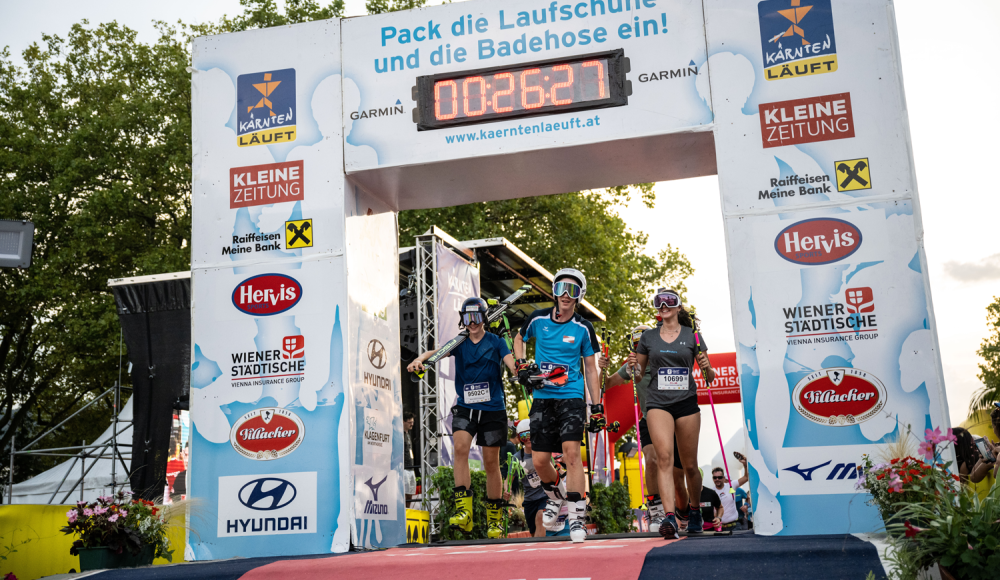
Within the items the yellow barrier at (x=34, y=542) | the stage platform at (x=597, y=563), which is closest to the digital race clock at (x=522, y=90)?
the stage platform at (x=597, y=563)

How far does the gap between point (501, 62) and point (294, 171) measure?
78.0 inches

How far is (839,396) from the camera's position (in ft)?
19.7

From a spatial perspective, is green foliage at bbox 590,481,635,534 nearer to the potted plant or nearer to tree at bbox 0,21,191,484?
the potted plant

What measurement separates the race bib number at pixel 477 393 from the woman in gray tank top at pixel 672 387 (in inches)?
50.4

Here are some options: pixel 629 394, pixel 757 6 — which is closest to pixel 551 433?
pixel 757 6

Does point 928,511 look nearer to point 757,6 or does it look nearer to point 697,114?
point 697,114

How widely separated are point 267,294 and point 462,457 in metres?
2.12

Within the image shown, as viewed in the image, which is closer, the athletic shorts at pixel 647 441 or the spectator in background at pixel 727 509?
the athletic shorts at pixel 647 441

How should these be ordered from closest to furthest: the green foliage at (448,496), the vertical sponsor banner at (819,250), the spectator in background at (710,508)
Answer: the vertical sponsor banner at (819,250) < the spectator in background at (710,508) < the green foliage at (448,496)

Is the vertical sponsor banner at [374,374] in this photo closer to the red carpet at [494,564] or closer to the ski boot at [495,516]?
the ski boot at [495,516]

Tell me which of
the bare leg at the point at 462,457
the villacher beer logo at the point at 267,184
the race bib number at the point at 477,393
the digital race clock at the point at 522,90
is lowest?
the bare leg at the point at 462,457

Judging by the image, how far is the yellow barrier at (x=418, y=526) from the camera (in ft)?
33.0

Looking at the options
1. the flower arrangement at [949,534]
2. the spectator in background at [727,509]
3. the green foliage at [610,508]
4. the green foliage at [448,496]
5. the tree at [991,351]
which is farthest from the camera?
the tree at [991,351]

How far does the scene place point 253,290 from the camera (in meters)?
7.14
